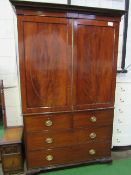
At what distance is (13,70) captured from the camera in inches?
87.4

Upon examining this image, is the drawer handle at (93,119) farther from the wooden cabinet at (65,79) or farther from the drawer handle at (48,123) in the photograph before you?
the drawer handle at (48,123)

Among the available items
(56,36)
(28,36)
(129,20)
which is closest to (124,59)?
(129,20)

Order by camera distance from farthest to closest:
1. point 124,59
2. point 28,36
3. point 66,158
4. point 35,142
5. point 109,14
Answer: point 124,59
point 66,158
point 35,142
point 109,14
point 28,36

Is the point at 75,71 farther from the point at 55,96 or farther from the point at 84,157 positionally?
the point at 84,157

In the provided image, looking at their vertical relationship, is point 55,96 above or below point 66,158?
above

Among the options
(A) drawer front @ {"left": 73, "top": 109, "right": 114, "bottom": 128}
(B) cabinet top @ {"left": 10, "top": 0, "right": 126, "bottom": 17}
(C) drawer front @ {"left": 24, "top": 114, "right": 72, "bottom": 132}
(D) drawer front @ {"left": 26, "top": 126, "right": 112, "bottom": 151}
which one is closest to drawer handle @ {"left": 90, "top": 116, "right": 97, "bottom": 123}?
(A) drawer front @ {"left": 73, "top": 109, "right": 114, "bottom": 128}

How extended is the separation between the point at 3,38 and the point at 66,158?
5.21ft

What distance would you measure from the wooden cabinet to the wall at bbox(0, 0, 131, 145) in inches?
16.4

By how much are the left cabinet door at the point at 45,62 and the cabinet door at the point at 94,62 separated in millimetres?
96

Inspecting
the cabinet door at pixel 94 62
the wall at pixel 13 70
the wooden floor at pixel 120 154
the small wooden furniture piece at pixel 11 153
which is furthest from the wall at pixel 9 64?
the wooden floor at pixel 120 154

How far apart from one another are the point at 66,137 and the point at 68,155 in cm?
24

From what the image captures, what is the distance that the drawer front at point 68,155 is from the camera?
2016 mm

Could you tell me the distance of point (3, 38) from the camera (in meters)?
2.12

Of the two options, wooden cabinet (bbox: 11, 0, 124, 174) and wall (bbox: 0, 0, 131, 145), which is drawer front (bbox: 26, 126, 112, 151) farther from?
wall (bbox: 0, 0, 131, 145)
